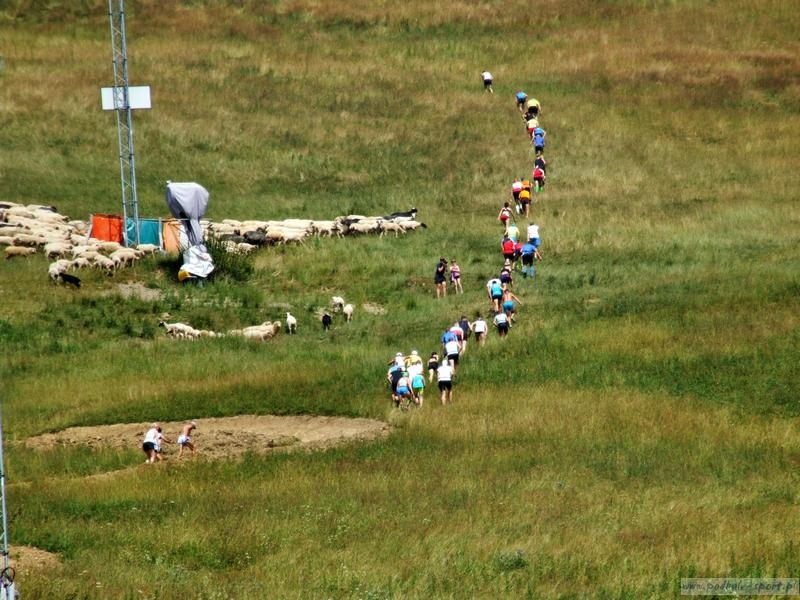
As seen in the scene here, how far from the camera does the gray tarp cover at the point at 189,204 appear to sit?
5441 cm

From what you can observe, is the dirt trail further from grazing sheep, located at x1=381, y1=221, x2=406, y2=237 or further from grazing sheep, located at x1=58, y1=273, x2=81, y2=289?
grazing sheep, located at x1=381, y1=221, x2=406, y2=237

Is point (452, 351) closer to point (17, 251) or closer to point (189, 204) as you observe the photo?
point (189, 204)

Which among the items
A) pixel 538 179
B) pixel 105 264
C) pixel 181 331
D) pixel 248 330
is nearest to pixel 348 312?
pixel 248 330

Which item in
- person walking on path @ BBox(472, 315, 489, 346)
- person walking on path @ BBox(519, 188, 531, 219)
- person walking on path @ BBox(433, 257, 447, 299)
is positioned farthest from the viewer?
person walking on path @ BBox(519, 188, 531, 219)

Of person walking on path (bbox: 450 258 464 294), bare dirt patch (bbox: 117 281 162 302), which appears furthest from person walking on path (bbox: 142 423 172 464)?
person walking on path (bbox: 450 258 464 294)

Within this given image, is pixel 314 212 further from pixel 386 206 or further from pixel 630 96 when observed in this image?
pixel 630 96

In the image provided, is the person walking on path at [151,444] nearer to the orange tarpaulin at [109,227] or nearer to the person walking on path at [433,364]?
the person walking on path at [433,364]

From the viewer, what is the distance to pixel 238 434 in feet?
127

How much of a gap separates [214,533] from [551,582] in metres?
7.45

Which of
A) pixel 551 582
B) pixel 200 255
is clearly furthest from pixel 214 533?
pixel 200 255

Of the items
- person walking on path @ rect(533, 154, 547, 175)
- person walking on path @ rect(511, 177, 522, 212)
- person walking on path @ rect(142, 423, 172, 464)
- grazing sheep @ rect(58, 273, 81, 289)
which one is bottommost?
person walking on path @ rect(142, 423, 172, 464)

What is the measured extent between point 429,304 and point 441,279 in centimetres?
118

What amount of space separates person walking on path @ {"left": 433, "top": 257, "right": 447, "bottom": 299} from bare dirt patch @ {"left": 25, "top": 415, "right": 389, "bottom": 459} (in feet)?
47.5

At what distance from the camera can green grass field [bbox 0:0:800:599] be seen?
28766mm
